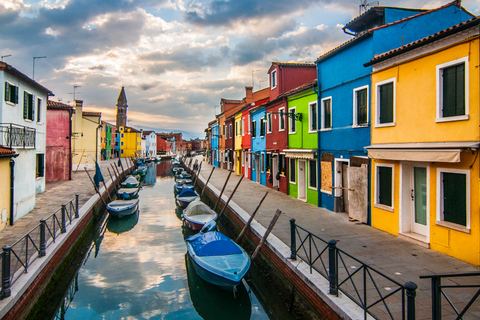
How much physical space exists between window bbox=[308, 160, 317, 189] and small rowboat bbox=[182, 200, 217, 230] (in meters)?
5.19

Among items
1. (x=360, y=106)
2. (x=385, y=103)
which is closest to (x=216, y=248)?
(x=385, y=103)

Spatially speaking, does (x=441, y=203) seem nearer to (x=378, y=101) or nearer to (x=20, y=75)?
(x=378, y=101)

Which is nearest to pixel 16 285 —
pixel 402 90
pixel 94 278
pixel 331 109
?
pixel 94 278

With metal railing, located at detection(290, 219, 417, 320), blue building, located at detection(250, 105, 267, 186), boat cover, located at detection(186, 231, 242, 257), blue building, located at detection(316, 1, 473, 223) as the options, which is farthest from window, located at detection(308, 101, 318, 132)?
metal railing, located at detection(290, 219, 417, 320)

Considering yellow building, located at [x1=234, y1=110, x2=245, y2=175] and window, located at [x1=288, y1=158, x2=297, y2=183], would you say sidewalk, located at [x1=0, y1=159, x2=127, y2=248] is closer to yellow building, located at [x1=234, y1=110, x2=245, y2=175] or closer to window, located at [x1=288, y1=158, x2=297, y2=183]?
window, located at [x1=288, y1=158, x2=297, y2=183]

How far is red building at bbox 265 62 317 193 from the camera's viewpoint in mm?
19811

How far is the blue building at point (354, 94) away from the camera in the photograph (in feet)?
36.9

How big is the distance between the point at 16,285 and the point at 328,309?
6765 millimetres

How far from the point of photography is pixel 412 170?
393 inches

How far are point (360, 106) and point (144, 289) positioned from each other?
1011cm

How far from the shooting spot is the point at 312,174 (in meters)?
16.2

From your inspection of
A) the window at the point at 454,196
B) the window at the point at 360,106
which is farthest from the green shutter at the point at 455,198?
the window at the point at 360,106

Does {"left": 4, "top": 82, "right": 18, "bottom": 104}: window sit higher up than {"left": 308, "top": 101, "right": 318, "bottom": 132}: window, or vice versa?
{"left": 4, "top": 82, "right": 18, "bottom": 104}: window

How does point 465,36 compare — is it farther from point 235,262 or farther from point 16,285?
point 16,285
